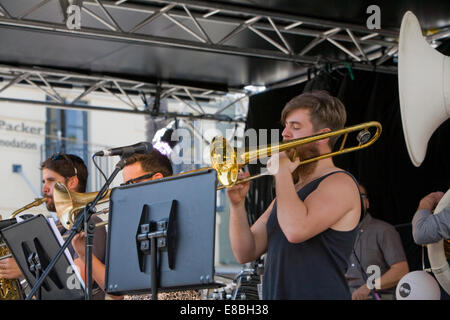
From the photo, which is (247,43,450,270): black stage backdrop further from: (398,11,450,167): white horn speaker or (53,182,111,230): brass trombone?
(53,182,111,230): brass trombone

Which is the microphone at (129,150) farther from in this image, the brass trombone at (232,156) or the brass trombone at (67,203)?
the brass trombone at (67,203)

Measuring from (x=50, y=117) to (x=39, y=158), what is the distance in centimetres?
110

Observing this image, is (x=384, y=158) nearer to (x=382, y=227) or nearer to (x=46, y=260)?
(x=382, y=227)

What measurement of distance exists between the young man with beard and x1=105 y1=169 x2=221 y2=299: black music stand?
1.29ft

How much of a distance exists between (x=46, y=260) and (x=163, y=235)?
3.30ft

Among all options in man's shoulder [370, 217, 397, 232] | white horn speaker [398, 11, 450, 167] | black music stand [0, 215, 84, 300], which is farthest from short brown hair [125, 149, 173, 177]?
man's shoulder [370, 217, 397, 232]

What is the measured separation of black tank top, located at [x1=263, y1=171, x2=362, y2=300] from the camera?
8.70 ft

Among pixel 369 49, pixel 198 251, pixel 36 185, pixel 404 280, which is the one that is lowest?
pixel 404 280

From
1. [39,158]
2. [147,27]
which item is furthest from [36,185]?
[147,27]

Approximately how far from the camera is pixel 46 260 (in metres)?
3.23

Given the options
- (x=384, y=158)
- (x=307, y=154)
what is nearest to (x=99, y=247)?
(x=307, y=154)

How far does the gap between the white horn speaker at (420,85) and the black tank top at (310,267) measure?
83cm
